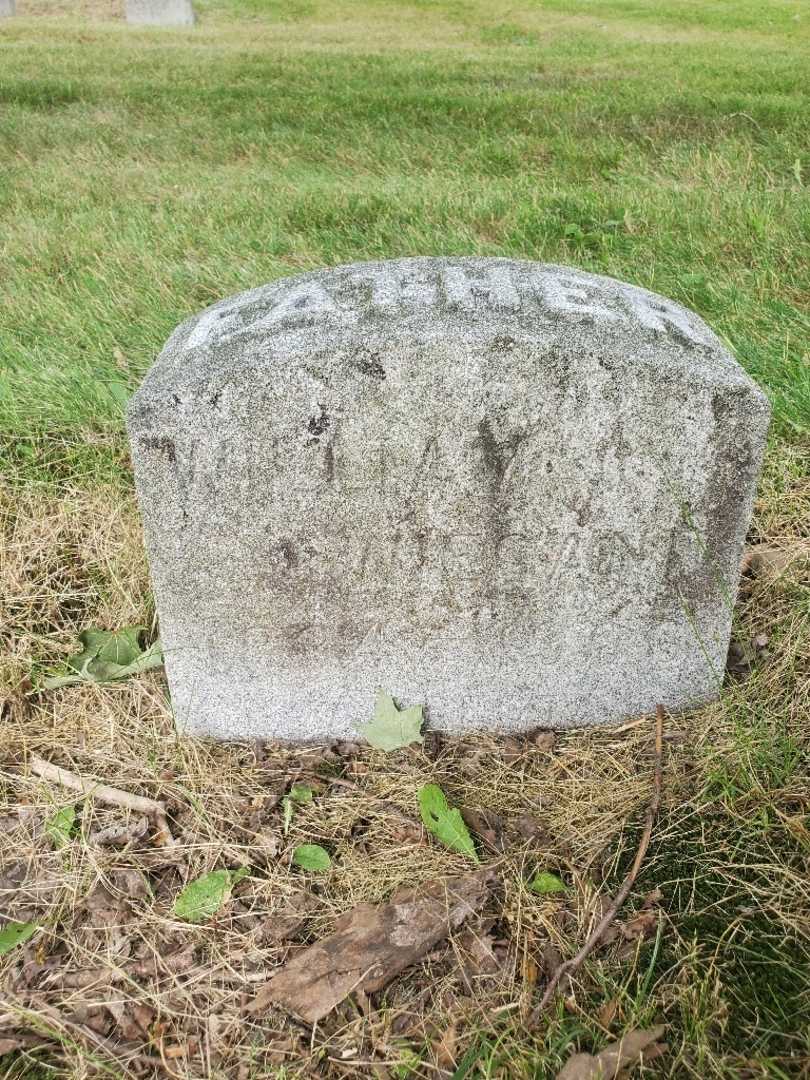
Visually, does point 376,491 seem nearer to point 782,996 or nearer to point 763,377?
point 782,996

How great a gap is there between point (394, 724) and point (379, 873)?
0.38 m

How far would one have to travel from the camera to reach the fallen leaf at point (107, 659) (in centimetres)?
237

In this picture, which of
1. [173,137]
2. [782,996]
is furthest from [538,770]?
[173,137]

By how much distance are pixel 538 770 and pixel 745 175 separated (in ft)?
13.8

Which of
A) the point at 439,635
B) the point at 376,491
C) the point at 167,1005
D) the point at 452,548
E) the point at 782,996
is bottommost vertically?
the point at 167,1005

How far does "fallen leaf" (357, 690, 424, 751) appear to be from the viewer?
2215 mm

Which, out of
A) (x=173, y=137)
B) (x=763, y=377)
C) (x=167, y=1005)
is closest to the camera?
(x=167, y=1005)

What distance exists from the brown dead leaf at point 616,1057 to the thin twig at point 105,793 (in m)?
0.92

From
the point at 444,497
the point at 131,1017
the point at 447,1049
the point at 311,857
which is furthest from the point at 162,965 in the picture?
the point at 444,497

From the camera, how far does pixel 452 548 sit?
6.66 feet

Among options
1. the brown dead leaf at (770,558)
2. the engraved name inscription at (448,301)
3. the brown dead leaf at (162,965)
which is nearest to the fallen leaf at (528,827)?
the brown dead leaf at (162,965)

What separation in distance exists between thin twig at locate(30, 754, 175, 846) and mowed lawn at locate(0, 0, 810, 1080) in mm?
39

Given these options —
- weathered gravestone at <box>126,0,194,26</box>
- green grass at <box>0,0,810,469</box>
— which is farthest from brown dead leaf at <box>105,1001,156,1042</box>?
weathered gravestone at <box>126,0,194,26</box>

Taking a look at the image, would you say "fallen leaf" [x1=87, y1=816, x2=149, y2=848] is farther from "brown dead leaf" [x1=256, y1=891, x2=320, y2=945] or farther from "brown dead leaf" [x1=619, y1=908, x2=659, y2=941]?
"brown dead leaf" [x1=619, y1=908, x2=659, y2=941]
